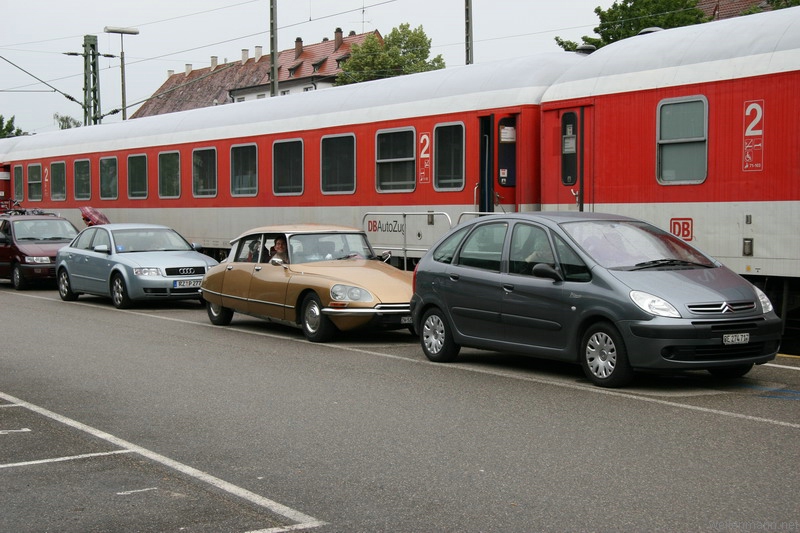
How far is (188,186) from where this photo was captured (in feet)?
81.8

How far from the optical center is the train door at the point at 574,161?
14852 millimetres

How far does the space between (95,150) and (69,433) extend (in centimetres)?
2255

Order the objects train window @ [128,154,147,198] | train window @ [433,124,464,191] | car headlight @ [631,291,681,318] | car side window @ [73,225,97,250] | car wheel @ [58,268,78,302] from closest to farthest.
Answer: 1. car headlight @ [631,291,681,318]
2. train window @ [433,124,464,191]
3. car side window @ [73,225,97,250]
4. car wheel @ [58,268,78,302]
5. train window @ [128,154,147,198]

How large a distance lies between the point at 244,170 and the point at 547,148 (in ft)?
29.3

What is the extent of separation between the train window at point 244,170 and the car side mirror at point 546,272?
12.5m

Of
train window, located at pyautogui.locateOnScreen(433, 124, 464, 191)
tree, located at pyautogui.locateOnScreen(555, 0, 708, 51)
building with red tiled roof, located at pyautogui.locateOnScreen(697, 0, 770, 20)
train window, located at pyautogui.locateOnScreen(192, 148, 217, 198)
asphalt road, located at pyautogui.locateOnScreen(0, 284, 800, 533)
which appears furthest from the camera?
building with red tiled roof, located at pyautogui.locateOnScreen(697, 0, 770, 20)

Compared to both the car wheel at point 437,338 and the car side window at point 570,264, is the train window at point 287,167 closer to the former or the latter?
the car wheel at point 437,338

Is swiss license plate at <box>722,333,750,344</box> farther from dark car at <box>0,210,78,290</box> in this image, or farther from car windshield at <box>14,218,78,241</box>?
car windshield at <box>14,218,78,241</box>

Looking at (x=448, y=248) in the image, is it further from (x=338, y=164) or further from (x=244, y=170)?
(x=244, y=170)

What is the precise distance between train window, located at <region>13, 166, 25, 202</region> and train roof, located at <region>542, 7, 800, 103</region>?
23.1m

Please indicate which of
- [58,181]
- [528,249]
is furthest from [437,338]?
[58,181]

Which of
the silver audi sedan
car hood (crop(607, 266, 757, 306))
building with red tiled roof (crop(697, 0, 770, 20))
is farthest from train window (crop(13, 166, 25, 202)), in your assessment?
building with red tiled roof (crop(697, 0, 770, 20))

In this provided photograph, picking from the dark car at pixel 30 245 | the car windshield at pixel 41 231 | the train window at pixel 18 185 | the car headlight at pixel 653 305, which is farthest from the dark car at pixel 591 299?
the train window at pixel 18 185

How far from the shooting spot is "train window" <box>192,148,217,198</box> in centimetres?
2392
